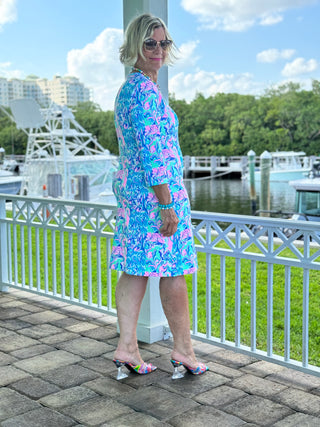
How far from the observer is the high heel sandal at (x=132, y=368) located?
2.36 meters

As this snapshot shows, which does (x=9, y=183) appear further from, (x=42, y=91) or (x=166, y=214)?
(x=166, y=214)

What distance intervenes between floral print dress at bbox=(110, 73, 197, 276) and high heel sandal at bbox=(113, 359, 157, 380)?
397 millimetres

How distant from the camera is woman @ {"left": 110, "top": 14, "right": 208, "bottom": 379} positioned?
210 centimetres

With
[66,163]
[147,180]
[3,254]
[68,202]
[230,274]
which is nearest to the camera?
[147,180]

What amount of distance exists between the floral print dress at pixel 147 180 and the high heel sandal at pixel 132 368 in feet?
1.30

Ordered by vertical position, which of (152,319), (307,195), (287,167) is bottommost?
(152,319)

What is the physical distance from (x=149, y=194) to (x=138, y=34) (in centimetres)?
60

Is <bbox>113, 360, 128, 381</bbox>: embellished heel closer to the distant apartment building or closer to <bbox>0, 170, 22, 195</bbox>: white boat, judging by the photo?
the distant apartment building

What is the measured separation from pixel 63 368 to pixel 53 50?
35.1 m

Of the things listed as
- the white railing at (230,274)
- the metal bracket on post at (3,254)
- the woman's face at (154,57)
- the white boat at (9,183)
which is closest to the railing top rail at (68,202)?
the white railing at (230,274)

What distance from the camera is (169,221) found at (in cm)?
215

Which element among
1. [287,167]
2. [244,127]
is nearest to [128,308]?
[287,167]

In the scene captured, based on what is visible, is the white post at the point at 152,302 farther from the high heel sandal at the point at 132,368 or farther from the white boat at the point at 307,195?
the white boat at the point at 307,195

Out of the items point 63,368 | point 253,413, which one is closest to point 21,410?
point 63,368
